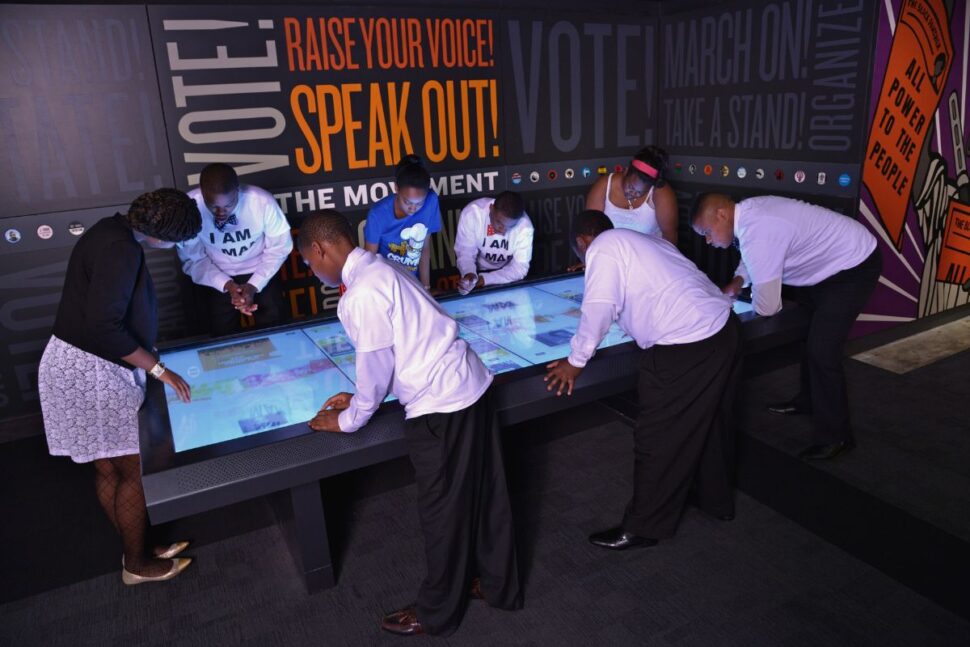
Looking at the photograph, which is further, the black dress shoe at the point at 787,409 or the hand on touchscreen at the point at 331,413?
the black dress shoe at the point at 787,409

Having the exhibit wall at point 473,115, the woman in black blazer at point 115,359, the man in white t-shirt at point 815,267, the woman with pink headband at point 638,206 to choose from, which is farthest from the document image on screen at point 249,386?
the woman with pink headband at point 638,206

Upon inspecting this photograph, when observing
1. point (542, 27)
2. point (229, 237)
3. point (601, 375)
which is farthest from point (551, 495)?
point (542, 27)

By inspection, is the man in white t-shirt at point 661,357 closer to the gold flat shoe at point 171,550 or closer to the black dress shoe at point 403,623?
the black dress shoe at point 403,623

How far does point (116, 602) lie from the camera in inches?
103

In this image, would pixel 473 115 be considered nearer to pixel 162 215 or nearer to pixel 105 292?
pixel 162 215

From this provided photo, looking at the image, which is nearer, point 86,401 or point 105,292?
point 105,292

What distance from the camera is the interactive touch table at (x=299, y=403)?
80.8 inches

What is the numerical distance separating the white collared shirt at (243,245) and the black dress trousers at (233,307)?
0.09 metres

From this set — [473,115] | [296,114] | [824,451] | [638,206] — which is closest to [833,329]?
[824,451]

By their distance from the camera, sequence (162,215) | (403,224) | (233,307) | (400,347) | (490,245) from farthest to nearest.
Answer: (490,245) < (233,307) < (403,224) < (162,215) < (400,347)

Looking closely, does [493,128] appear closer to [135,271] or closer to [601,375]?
[601,375]

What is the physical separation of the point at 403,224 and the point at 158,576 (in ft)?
6.46

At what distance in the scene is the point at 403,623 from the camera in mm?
2367

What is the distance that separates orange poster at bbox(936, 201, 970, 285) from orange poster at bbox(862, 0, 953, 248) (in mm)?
654
